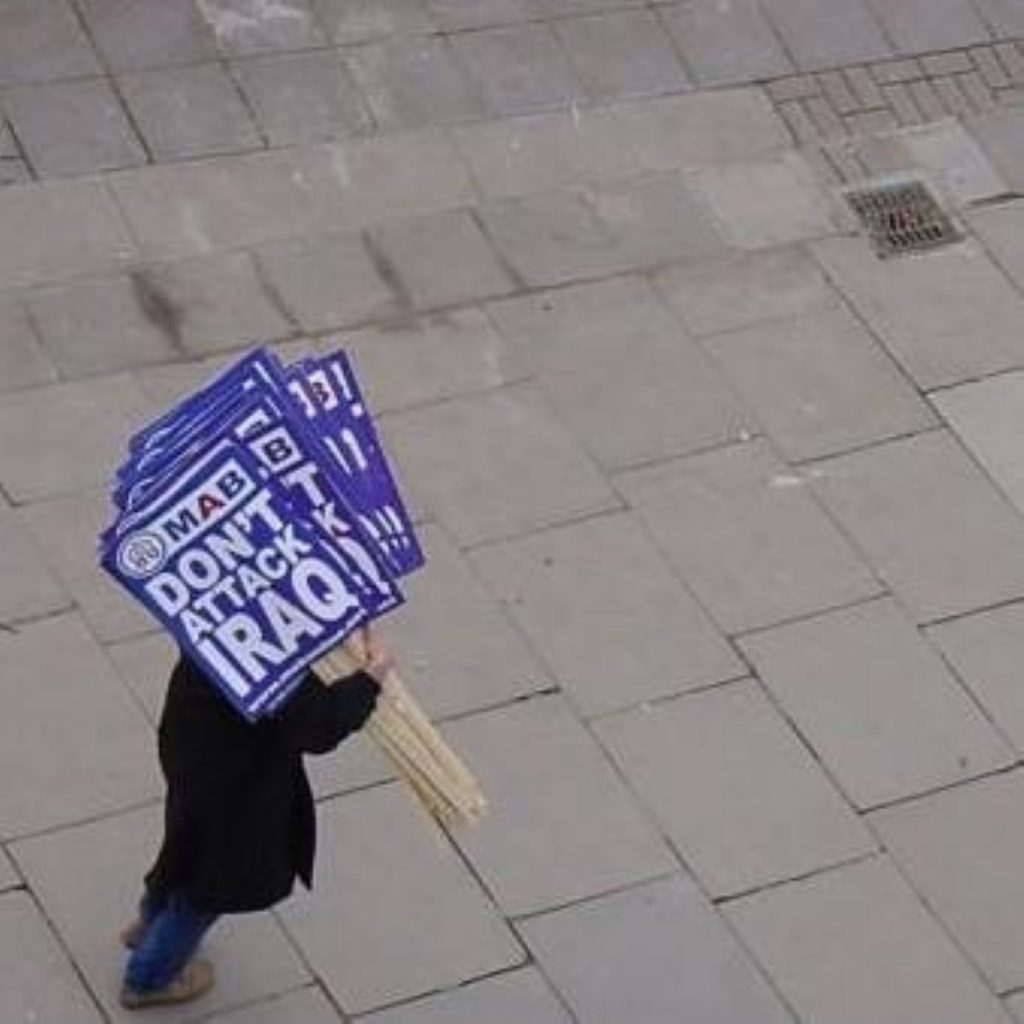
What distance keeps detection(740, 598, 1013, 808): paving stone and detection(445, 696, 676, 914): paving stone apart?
0.62 m

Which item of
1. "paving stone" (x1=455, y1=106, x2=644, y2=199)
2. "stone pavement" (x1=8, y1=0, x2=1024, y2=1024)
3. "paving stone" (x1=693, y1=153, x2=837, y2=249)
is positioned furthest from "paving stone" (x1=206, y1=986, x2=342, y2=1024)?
"paving stone" (x1=693, y1=153, x2=837, y2=249)

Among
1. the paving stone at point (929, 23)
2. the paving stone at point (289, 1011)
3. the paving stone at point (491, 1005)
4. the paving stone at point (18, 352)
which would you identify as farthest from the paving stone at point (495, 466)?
the paving stone at point (929, 23)

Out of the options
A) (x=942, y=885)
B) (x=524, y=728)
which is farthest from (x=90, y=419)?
(x=942, y=885)

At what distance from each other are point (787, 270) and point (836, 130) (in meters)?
0.86

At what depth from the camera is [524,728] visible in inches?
241

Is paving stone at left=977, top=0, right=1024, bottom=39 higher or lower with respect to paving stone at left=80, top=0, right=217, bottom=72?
higher

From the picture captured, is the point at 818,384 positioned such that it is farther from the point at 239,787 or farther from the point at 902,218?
the point at 239,787

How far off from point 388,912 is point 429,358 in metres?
2.08

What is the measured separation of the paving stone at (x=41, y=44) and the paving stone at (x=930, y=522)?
282 centimetres

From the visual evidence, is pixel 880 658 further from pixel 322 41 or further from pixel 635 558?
pixel 322 41

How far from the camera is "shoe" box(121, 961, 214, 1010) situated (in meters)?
5.25

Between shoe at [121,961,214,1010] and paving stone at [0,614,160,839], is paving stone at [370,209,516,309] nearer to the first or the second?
paving stone at [0,614,160,839]

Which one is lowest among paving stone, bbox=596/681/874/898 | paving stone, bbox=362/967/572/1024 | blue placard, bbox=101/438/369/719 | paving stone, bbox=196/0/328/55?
paving stone, bbox=196/0/328/55

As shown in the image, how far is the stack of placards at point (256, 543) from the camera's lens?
14.0ft
